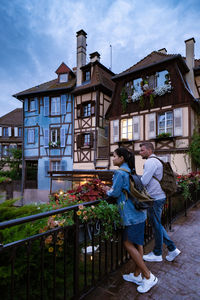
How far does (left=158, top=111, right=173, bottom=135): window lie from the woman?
33.9ft

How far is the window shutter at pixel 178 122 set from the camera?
11.1 m

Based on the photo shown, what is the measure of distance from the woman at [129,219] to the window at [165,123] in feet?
33.9

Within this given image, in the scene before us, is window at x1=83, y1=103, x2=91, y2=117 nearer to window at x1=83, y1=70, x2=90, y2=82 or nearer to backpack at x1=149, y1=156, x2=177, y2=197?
window at x1=83, y1=70, x2=90, y2=82

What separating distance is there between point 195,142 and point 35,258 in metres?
10.7

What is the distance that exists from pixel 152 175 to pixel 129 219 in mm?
844

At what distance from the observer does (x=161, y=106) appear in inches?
471

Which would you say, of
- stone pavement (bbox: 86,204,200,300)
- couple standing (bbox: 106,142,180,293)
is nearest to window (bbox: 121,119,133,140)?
stone pavement (bbox: 86,204,200,300)

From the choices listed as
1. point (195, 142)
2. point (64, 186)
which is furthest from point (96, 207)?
point (64, 186)

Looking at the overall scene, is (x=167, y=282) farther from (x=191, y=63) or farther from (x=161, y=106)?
(x=191, y=63)

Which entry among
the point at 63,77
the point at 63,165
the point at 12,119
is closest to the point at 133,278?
the point at 63,165

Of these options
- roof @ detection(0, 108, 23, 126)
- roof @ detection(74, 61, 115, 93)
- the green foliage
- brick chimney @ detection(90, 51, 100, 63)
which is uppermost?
brick chimney @ detection(90, 51, 100, 63)

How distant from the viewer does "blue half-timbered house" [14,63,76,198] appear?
16594mm

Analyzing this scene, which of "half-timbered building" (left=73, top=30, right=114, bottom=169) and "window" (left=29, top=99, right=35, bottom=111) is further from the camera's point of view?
"window" (left=29, top=99, right=35, bottom=111)

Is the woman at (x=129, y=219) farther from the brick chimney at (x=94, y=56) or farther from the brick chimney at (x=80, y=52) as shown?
the brick chimney at (x=94, y=56)
